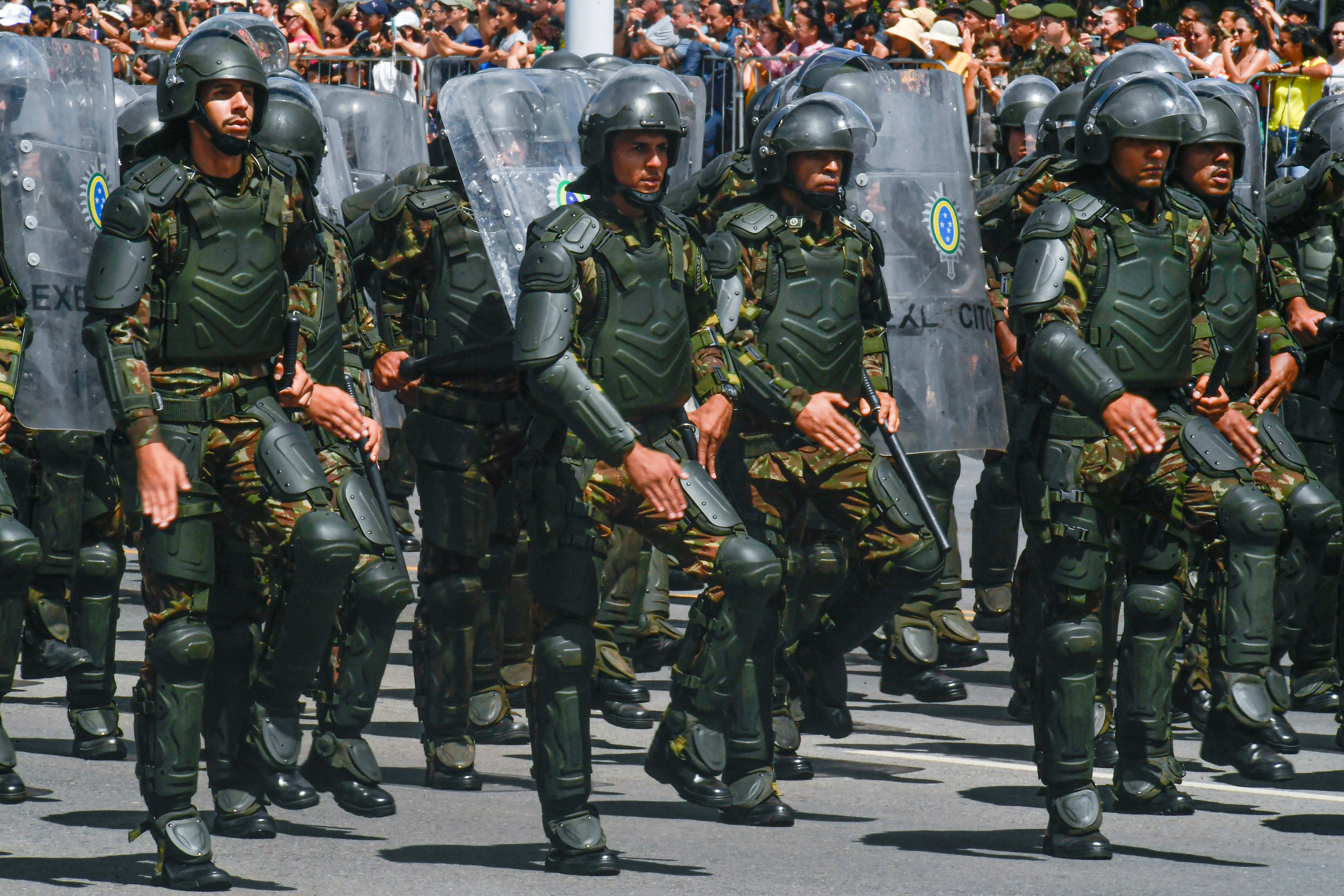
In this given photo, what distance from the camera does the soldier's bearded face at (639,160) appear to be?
19.0ft

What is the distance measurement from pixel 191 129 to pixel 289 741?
1.62 metres

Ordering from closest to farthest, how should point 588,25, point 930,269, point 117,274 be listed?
point 117,274 < point 930,269 < point 588,25

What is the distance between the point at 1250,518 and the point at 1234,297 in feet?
3.23

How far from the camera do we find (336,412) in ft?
19.6

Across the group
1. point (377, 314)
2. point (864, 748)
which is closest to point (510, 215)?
point (377, 314)

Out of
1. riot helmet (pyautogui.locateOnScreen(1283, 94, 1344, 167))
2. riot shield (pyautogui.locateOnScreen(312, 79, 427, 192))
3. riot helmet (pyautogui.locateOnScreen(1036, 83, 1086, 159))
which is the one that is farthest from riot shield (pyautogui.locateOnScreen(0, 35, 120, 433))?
riot helmet (pyautogui.locateOnScreen(1283, 94, 1344, 167))

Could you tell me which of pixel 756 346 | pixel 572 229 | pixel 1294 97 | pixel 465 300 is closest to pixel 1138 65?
pixel 756 346

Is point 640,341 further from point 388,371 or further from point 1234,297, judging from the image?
point 1234,297

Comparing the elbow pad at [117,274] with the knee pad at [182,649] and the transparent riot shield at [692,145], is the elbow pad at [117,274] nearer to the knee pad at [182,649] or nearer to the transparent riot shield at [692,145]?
the knee pad at [182,649]

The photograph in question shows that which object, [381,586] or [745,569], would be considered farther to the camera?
[381,586]

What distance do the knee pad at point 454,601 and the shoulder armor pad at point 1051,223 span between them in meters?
2.06

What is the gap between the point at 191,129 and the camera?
545cm

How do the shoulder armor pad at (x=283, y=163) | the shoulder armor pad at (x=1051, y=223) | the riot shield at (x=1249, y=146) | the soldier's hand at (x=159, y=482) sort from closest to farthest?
the soldier's hand at (x=159, y=482)
the shoulder armor pad at (x=283, y=163)
the shoulder armor pad at (x=1051, y=223)
the riot shield at (x=1249, y=146)

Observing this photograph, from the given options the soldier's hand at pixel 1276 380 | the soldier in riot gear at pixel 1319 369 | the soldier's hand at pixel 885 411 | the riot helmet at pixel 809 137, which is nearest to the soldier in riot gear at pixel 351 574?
the riot helmet at pixel 809 137
